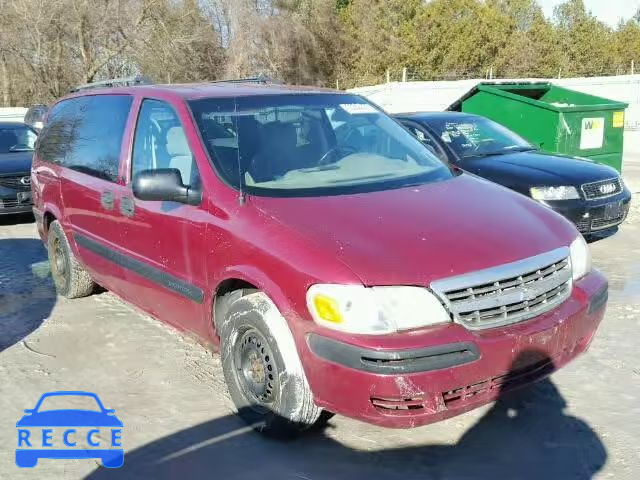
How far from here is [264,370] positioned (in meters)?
3.22

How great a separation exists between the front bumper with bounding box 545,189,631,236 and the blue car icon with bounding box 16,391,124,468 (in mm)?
4525

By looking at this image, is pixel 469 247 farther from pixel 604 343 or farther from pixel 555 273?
pixel 604 343

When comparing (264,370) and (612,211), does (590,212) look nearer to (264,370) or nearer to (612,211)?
(612,211)

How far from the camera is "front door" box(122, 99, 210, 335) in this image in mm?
3613

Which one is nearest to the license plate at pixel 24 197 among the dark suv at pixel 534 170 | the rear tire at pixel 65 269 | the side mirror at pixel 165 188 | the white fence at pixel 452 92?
the rear tire at pixel 65 269

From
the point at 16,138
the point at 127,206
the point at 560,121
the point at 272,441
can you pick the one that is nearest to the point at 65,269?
the point at 127,206

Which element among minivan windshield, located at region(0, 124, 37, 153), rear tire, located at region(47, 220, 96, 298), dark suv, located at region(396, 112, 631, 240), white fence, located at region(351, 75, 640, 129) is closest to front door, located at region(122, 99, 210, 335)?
rear tire, located at region(47, 220, 96, 298)

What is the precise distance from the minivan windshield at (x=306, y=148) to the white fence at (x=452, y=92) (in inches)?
689

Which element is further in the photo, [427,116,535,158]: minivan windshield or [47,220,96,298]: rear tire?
[427,116,535,158]: minivan windshield

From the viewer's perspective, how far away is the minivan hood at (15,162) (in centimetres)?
907

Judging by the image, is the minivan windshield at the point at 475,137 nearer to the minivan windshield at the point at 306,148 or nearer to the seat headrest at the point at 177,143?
the minivan windshield at the point at 306,148

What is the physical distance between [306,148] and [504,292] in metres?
1.53

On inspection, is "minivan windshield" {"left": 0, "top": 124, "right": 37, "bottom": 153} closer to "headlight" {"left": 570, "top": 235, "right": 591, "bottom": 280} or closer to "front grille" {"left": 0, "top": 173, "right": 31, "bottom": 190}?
"front grille" {"left": 0, "top": 173, "right": 31, "bottom": 190}

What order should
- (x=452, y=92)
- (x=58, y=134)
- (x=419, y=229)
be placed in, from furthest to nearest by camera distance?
1. (x=452, y=92)
2. (x=58, y=134)
3. (x=419, y=229)
